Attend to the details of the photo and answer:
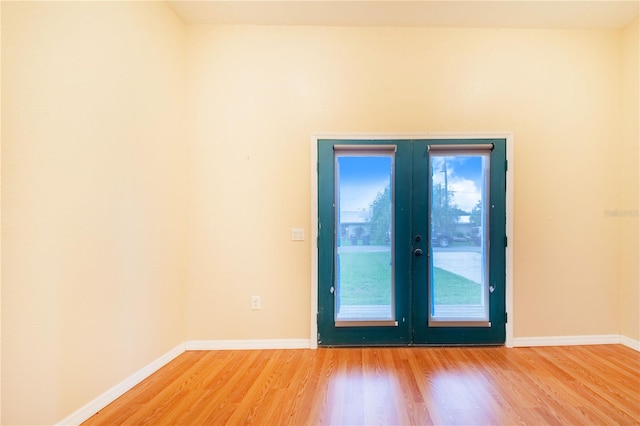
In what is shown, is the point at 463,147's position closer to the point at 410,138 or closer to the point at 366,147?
the point at 410,138

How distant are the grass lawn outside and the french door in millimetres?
10

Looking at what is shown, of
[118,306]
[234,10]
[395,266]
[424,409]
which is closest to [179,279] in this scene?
[118,306]

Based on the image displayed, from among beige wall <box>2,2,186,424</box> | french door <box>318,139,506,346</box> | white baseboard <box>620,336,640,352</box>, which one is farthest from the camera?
french door <box>318,139,506,346</box>

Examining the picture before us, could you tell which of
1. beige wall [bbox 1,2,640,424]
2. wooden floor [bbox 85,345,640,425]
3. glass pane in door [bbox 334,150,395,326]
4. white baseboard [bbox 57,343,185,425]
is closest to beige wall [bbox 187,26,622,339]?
beige wall [bbox 1,2,640,424]

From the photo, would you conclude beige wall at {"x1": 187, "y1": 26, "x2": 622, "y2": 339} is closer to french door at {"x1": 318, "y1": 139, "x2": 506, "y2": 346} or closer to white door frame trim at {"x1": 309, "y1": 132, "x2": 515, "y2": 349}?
white door frame trim at {"x1": 309, "y1": 132, "x2": 515, "y2": 349}

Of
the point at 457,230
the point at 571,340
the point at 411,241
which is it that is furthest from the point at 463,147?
the point at 571,340

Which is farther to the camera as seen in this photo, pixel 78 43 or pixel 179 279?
pixel 179 279

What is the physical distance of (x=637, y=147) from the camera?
8.32 feet

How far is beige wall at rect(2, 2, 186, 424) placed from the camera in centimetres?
137

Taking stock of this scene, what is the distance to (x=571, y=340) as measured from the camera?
2.61 m

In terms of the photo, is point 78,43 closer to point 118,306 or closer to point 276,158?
point 276,158

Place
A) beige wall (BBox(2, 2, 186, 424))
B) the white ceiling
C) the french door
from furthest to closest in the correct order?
the french door → the white ceiling → beige wall (BBox(2, 2, 186, 424))

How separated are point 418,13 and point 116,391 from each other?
4086 millimetres

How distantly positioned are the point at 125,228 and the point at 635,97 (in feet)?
16.0
